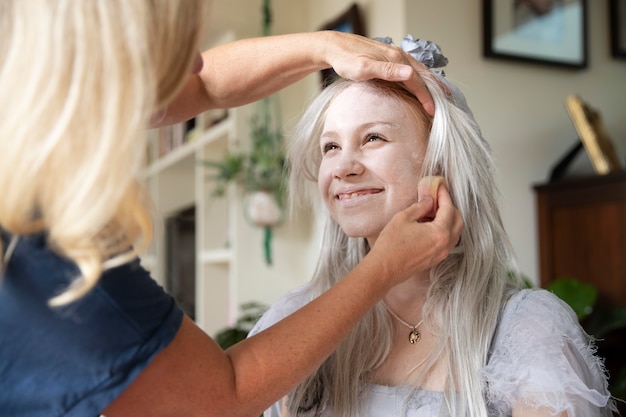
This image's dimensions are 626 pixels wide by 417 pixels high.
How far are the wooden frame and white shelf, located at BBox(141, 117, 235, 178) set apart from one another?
152cm

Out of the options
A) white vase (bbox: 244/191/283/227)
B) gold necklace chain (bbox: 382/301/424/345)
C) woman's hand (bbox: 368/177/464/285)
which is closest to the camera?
woman's hand (bbox: 368/177/464/285)

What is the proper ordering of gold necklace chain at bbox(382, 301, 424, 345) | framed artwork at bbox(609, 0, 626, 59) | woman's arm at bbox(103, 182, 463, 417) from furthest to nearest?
framed artwork at bbox(609, 0, 626, 59), gold necklace chain at bbox(382, 301, 424, 345), woman's arm at bbox(103, 182, 463, 417)

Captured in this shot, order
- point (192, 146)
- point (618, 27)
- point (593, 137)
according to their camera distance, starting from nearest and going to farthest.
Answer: point (593, 137)
point (618, 27)
point (192, 146)

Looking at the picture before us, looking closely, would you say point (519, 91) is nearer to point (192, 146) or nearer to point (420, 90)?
point (420, 90)

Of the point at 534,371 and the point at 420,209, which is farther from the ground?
the point at 420,209

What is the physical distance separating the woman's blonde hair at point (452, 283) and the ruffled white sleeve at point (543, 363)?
0.05 meters

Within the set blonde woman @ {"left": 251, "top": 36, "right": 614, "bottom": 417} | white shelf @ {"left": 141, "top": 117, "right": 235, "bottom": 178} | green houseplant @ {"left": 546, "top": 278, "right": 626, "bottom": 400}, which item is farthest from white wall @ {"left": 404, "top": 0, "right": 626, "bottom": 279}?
blonde woman @ {"left": 251, "top": 36, "right": 614, "bottom": 417}

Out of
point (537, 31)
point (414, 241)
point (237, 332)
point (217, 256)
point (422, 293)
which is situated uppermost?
point (537, 31)

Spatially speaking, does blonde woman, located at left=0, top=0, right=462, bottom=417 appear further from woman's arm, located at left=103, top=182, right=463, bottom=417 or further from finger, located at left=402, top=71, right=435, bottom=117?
finger, located at left=402, top=71, right=435, bottom=117

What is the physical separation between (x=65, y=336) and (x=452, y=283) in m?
0.74

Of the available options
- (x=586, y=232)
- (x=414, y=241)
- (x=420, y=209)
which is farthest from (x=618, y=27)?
(x=414, y=241)

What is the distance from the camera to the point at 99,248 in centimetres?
71

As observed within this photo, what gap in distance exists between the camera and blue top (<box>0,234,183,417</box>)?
73 centimetres

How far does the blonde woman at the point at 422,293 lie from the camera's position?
3.73ft
